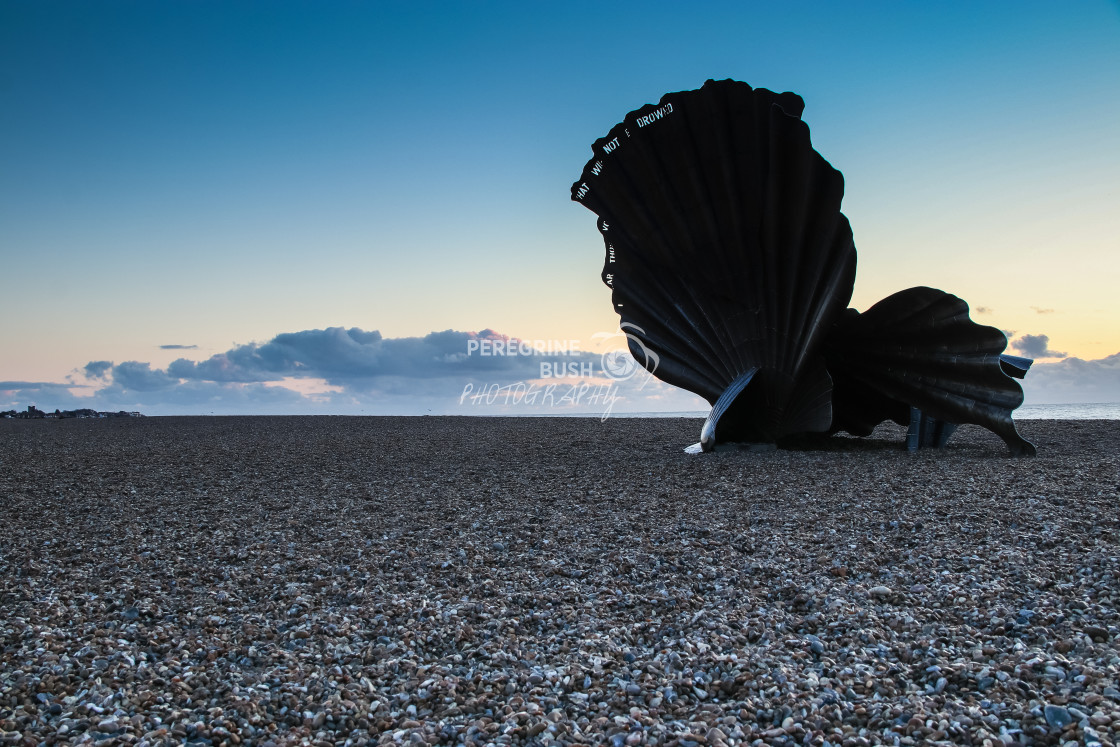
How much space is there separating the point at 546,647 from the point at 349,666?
101 centimetres

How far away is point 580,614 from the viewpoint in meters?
4.05

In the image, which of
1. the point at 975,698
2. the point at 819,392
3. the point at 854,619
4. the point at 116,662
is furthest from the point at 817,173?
the point at 116,662

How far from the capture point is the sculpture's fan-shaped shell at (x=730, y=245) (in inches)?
424

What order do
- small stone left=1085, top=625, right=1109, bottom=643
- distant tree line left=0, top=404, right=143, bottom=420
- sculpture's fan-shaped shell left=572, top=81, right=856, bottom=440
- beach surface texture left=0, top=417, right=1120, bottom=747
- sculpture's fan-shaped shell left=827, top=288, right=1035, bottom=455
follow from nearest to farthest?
beach surface texture left=0, top=417, right=1120, bottom=747
small stone left=1085, top=625, right=1109, bottom=643
sculpture's fan-shaped shell left=827, top=288, right=1035, bottom=455
sculpture's fan-shaped shell left=572, top=81, right=856, bottom=440
distant tree line left=0, top=404, right=143, bottom=420

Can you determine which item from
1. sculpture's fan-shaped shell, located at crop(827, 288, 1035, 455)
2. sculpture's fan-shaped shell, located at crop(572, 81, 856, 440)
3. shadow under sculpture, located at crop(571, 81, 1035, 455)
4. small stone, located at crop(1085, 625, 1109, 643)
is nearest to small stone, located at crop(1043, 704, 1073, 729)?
small stone, located at crop(1085, 625, 1109, 643)

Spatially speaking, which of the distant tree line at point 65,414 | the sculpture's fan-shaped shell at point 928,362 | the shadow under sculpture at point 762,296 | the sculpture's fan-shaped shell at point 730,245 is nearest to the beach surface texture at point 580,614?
the sculpture's fan-shaped shell at point 928,362

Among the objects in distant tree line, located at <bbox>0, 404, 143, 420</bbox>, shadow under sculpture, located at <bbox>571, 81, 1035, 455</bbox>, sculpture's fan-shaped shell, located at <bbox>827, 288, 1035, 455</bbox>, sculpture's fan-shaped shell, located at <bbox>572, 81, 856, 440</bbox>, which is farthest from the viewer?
distant tree line, located at <bbox>0, 404, 143, 420</bbox>

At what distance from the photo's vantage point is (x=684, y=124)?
11.8m

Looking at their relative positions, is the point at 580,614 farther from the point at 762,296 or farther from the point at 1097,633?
the point at 762,296

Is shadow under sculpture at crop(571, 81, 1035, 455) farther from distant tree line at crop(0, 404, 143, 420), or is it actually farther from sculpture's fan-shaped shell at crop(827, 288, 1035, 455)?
distant tree line at crop(0, 404, 143, 420)

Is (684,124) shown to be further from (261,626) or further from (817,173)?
(261,626)

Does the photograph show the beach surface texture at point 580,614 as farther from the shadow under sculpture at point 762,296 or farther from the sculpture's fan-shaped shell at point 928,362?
the shadow under sculpture at point 762,296

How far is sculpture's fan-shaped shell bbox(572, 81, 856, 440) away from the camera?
10766 mm

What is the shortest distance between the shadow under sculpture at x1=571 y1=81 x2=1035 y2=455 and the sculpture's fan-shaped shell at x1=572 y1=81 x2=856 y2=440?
24 millimetres
